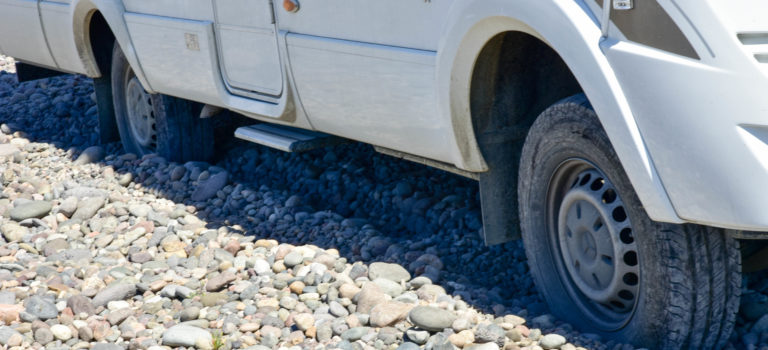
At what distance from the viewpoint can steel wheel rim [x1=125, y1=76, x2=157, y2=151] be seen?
24.8 feet

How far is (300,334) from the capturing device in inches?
167

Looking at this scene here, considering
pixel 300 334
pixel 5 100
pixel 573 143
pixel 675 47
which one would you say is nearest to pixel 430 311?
pixel 300 334

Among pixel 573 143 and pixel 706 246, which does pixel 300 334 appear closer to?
pixel 573 143

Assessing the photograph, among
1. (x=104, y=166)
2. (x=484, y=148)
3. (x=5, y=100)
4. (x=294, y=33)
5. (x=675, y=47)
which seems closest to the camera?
(x=675, y=47)

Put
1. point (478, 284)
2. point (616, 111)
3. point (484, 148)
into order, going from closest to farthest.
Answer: point (616, 111) → point (484, 148) → point (478, 284)

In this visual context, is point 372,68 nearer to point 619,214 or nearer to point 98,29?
point 619,214

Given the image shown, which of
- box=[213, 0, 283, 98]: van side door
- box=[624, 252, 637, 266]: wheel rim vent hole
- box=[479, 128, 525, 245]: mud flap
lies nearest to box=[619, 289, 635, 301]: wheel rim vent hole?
box=[624, 252, 637, 266]: wheel rim vent hole

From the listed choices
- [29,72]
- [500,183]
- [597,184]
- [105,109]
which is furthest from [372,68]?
[29,72]

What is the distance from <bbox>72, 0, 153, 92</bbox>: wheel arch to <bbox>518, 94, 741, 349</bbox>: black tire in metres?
3.69

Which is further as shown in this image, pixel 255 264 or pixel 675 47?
pixel 255 264

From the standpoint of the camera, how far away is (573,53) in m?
3.53

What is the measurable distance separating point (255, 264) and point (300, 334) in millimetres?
913

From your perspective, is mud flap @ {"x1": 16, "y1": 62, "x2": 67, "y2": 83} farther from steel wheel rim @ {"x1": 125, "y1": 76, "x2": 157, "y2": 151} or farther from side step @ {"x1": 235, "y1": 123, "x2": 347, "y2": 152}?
side step @ {"x1": 235, "y1": 123, "x2": 347, "y2": 152}

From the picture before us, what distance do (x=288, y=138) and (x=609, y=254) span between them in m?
2.39
